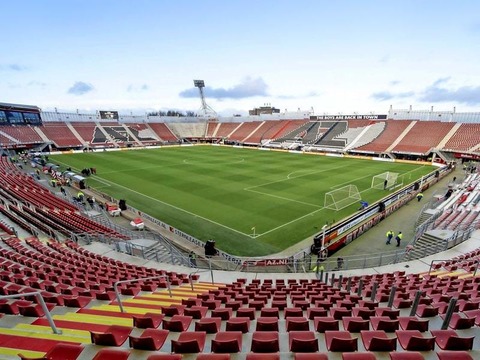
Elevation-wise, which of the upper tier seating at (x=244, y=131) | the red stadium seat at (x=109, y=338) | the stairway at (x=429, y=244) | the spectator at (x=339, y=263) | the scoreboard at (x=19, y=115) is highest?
the scoreboard at (x=19, y=115)

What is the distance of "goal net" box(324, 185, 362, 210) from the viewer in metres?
26.8

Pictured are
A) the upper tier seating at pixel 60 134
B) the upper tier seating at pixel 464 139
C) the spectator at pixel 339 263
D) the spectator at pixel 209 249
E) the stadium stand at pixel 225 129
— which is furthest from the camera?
the stadium stand at pixel 225 129

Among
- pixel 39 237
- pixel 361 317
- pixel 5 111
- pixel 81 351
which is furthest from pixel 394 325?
pixel 5 111

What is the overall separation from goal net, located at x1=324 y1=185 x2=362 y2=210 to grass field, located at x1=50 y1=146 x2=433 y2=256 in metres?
0.72

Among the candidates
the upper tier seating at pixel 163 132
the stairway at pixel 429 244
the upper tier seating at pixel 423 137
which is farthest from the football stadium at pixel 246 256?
the upper tier seating at pixel 163 132

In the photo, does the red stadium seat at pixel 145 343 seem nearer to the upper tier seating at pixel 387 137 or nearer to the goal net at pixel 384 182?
the goal net at pixel 384 182

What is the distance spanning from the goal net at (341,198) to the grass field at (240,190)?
72 centimetres

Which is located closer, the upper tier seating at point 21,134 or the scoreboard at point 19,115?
the upper tier seating at point 21,134

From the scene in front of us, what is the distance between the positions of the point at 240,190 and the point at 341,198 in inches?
429

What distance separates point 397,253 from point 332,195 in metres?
12.1

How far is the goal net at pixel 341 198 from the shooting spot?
26828mm

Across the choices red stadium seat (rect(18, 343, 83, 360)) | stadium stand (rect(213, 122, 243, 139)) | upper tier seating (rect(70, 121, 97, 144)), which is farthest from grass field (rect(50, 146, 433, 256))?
stadium stand (rect(213, 122, 243, 139))

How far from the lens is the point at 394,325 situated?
5383 mm

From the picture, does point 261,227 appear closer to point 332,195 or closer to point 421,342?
point 332,195
